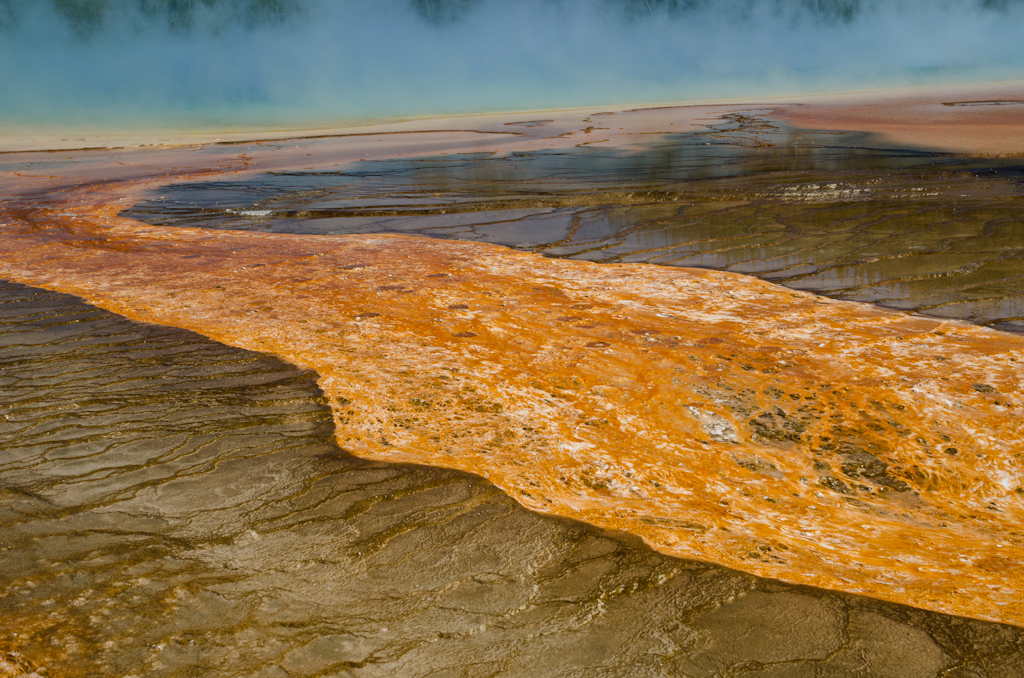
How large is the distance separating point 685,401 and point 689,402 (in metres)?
0.02

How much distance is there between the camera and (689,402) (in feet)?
11.1

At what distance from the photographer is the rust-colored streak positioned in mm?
2402

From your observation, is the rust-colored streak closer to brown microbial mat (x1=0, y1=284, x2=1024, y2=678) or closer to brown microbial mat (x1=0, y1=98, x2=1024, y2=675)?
brown microbial mat (x1=0, y1=98, x2=1024, y2=675)

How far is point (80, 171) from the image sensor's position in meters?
18.3

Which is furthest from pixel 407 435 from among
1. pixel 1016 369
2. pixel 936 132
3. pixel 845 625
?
pixel 936 132

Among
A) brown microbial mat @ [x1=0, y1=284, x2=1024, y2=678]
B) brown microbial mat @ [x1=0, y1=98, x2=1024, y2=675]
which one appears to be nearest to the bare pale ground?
brown microbial mat @ [x1=0, y1=98, x2=1024, y2=675]

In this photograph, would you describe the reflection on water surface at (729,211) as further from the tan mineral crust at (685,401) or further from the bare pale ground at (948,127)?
the bare pale ground at (948,127)

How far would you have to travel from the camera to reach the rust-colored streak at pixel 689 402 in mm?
2402

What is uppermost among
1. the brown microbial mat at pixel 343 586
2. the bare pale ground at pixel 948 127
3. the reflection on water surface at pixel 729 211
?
the bare pale ground at pixel 948 127

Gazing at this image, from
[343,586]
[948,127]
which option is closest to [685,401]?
[343,586]

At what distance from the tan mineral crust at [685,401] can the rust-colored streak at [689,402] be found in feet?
0.04

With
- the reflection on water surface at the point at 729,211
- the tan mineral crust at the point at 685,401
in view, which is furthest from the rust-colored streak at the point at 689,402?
the reflection on water surface at the point at 729,211

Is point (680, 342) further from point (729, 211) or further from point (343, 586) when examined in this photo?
point (729, 211)

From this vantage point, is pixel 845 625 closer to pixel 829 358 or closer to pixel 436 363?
pixel 829 358
